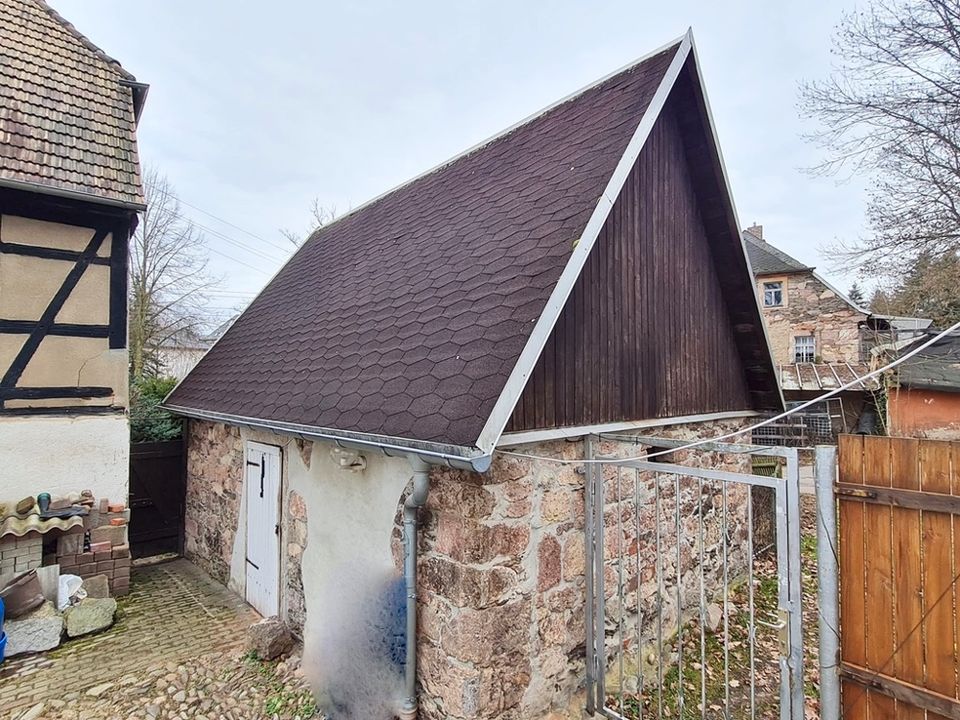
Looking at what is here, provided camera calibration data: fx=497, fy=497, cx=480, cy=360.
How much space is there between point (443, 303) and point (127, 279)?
496 centimetres

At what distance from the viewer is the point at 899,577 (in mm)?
2508

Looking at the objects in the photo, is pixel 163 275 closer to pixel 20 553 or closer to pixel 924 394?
pixel 20 553

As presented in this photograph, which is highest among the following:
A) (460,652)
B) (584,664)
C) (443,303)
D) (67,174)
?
(67,174)

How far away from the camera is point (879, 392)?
13742 millimetres

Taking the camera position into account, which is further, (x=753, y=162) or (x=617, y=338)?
(x=753, y=162)

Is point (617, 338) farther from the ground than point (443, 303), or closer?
closer

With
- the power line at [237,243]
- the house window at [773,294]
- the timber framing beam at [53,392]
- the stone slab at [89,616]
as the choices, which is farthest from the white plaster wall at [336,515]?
the house window at [773,294]

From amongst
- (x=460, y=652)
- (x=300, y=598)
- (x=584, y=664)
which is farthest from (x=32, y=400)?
(x=584, y=664)

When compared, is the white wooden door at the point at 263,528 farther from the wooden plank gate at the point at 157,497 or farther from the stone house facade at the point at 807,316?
the stone house facade at the point at 807,316

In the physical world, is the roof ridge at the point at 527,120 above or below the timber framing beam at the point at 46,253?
above

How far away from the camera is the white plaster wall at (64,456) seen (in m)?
5.77

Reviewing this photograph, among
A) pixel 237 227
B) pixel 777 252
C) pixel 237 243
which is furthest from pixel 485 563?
pixel 777 252

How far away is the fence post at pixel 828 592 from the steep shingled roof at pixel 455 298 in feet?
5.66

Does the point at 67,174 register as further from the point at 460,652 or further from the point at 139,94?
the point at 460,652
